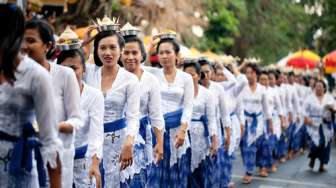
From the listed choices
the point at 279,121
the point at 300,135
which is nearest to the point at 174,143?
the point at 279,121

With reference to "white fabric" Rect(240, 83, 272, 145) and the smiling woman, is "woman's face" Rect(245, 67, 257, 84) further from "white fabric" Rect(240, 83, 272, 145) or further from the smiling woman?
the smiling woman

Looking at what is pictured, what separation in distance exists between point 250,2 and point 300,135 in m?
14.5

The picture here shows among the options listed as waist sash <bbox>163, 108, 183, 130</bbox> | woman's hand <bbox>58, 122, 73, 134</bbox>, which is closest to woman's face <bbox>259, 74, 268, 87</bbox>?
waist sash <bbox>163, 108, 183, 130</bbox>

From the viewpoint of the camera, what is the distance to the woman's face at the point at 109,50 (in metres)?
5.79

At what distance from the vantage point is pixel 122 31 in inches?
257

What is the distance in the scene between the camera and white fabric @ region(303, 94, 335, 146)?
13656 millimetres


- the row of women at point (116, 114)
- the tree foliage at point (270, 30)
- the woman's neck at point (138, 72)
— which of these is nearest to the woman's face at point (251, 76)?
the row of women at point (116, 114)

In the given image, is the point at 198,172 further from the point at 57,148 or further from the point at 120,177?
the point at 57,148

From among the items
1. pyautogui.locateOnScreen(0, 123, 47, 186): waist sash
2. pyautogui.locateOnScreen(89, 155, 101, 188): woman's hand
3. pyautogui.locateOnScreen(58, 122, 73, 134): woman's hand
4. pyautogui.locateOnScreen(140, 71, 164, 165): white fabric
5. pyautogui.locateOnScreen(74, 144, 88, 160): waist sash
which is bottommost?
pyautogui.locateOnScreen(89, 155, 101, 188): woman's hand

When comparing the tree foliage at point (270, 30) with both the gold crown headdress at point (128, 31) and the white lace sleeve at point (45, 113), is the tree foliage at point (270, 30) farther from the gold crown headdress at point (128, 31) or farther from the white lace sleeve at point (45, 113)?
the white lace sleeve at point (45, 113)

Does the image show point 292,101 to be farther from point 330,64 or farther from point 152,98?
point 152,98

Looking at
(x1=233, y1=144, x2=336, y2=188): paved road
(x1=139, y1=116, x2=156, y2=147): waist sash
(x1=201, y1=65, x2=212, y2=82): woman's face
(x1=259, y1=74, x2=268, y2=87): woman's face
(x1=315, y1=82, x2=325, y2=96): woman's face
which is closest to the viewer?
(x1=139, y1=116, x2=156, y2=147): waist sash

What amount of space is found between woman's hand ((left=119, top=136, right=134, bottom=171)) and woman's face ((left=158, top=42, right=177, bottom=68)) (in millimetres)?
1907

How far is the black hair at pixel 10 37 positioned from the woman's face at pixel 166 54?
4054 millimetres
